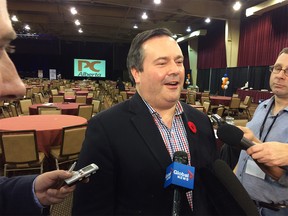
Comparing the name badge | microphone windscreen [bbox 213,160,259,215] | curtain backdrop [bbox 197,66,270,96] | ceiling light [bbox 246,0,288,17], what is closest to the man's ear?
microphone windscreen [bbox 213,160,259,215]

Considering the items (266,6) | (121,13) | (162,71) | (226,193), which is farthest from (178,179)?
(121,13)

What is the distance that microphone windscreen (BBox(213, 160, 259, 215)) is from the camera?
0.96 metres

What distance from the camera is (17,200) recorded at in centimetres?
101

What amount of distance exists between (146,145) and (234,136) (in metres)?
0.41

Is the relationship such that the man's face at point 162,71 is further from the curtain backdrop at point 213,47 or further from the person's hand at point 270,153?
the curtain backdrop at point 213,47

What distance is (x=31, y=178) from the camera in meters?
1.09

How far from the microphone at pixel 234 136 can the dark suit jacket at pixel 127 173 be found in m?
0.28

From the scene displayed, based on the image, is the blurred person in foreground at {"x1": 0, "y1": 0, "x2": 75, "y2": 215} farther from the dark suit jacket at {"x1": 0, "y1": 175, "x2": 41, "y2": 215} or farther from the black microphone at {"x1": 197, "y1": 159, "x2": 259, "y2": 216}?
the black microphone at {"x1": 197, "y1": 159, "x2": 259, "y2": 216}

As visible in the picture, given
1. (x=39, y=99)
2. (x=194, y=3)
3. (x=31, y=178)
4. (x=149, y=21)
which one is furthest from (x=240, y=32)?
(x=31, y=178)

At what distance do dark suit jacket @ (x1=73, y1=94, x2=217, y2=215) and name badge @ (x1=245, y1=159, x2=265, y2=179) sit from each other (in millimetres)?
475

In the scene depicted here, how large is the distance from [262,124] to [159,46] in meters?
0.87

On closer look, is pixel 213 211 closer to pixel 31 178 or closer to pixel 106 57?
pixel 31 178

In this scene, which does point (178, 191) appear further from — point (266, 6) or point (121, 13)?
point (121, 13)

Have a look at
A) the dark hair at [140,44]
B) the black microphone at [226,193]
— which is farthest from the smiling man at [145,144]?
the black microphone at [226,193]
